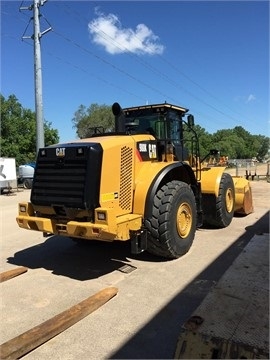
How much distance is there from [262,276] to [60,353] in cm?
195

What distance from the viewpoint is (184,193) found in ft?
21.0

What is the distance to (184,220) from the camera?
21.4ft

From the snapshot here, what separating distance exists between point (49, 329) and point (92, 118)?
54.4m

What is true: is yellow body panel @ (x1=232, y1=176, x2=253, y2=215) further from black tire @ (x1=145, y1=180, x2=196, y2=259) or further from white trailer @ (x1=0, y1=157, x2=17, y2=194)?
white trailer @ (x1=0, y1=157, x2=17, y2=194)

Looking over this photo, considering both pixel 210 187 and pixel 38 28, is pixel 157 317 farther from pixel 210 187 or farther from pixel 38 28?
pixel 38 28

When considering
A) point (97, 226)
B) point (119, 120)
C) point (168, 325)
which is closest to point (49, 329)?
point (168, 325)

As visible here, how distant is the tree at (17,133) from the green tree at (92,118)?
16050 mm

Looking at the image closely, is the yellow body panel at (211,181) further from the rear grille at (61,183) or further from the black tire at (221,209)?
the rear grille at (61,183)

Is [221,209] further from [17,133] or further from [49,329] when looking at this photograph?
[17,133]

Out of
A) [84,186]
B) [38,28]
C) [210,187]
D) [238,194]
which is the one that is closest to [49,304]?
[84,186]

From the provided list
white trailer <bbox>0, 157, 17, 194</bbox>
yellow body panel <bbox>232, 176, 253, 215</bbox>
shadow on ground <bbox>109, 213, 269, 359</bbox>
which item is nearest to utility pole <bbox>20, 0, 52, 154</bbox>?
white trailer <bbox>0, 157, 17, 194</bbox>

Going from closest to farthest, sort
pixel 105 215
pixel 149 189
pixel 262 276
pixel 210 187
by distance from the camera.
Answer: pixel 262 276 → pixel 105 215 → pixel 149 189 → pixel 210 187

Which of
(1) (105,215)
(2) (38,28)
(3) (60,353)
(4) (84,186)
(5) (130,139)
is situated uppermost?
(2) (38,28)

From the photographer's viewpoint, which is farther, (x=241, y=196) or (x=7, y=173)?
(x=7, y=173)
